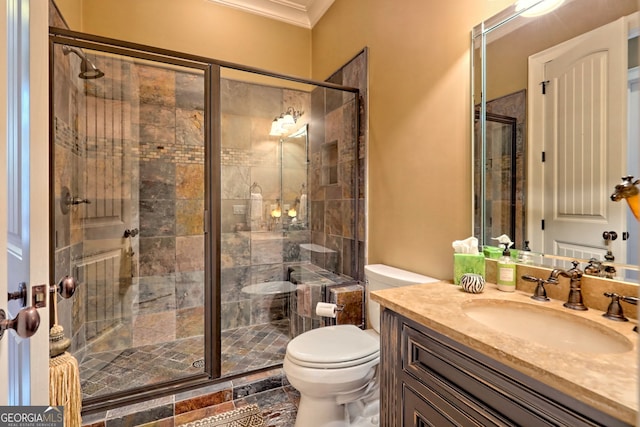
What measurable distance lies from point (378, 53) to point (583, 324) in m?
1.77

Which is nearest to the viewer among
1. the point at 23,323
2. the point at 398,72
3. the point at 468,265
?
the point at 23,323

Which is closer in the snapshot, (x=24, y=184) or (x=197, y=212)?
(x=24, y=184)

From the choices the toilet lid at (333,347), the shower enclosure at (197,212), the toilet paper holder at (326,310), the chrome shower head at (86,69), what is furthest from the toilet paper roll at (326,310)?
the chrome shower head at (86,69)

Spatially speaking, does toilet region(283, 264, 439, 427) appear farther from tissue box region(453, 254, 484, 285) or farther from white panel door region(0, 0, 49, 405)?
white panel door region(0, 0, 49, 405)

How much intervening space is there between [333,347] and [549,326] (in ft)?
2.77

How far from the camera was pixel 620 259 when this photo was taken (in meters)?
0.86

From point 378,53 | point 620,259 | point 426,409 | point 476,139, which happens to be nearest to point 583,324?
point 620,259

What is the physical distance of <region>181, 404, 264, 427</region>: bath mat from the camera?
59.9 inches

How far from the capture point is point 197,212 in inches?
92.4

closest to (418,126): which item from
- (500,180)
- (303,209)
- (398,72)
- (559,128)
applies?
(398,72)

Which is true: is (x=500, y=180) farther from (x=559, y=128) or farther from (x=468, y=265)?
(x=468, y=265)

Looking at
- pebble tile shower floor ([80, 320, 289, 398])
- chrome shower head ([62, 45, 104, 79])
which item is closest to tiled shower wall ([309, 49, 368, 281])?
pebble tile shower floor ([80, 320, 289, 398])

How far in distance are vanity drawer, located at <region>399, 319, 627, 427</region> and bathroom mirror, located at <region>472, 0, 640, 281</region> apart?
540mm

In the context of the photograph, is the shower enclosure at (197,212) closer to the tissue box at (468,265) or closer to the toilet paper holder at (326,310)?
the toilet paper holder at (326,310)
